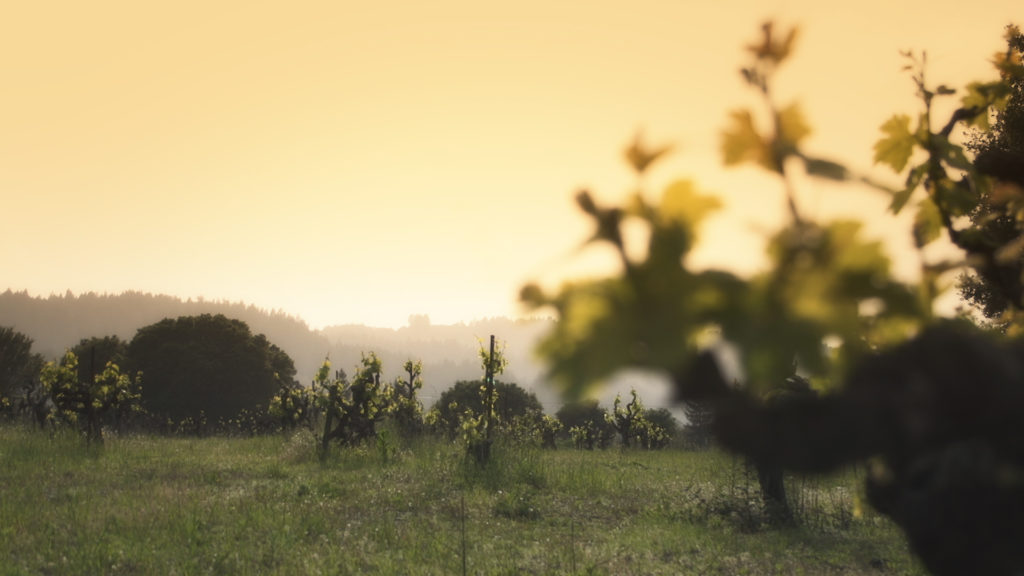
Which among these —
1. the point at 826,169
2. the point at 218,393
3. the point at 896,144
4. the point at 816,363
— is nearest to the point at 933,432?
the point at 816,363

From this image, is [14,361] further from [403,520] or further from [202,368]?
[403,520]

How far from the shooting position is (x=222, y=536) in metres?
7.24

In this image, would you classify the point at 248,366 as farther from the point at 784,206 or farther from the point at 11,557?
the point at 784,206

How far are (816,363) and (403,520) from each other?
8599 millimetres

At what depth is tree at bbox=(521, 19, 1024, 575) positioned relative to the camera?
1.80 feet

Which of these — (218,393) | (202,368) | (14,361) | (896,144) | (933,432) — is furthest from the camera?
(14,361)

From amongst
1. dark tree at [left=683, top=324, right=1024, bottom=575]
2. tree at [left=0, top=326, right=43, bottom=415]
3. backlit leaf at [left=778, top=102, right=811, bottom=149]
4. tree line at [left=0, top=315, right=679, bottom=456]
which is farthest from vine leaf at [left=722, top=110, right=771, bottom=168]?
tree at [left=0, top=326, right=43, bottom=415]

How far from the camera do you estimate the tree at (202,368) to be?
35.9m

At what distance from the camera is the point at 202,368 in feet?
120

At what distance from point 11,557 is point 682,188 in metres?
8.75

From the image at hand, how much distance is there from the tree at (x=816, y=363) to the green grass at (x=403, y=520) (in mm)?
5898

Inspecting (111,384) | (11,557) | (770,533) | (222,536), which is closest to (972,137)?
(770,533)

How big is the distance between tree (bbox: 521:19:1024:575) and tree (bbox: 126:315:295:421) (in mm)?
39395

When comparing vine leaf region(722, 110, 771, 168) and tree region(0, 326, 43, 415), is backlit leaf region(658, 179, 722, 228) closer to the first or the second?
vine leaf region(722, 110, 771, 168)
